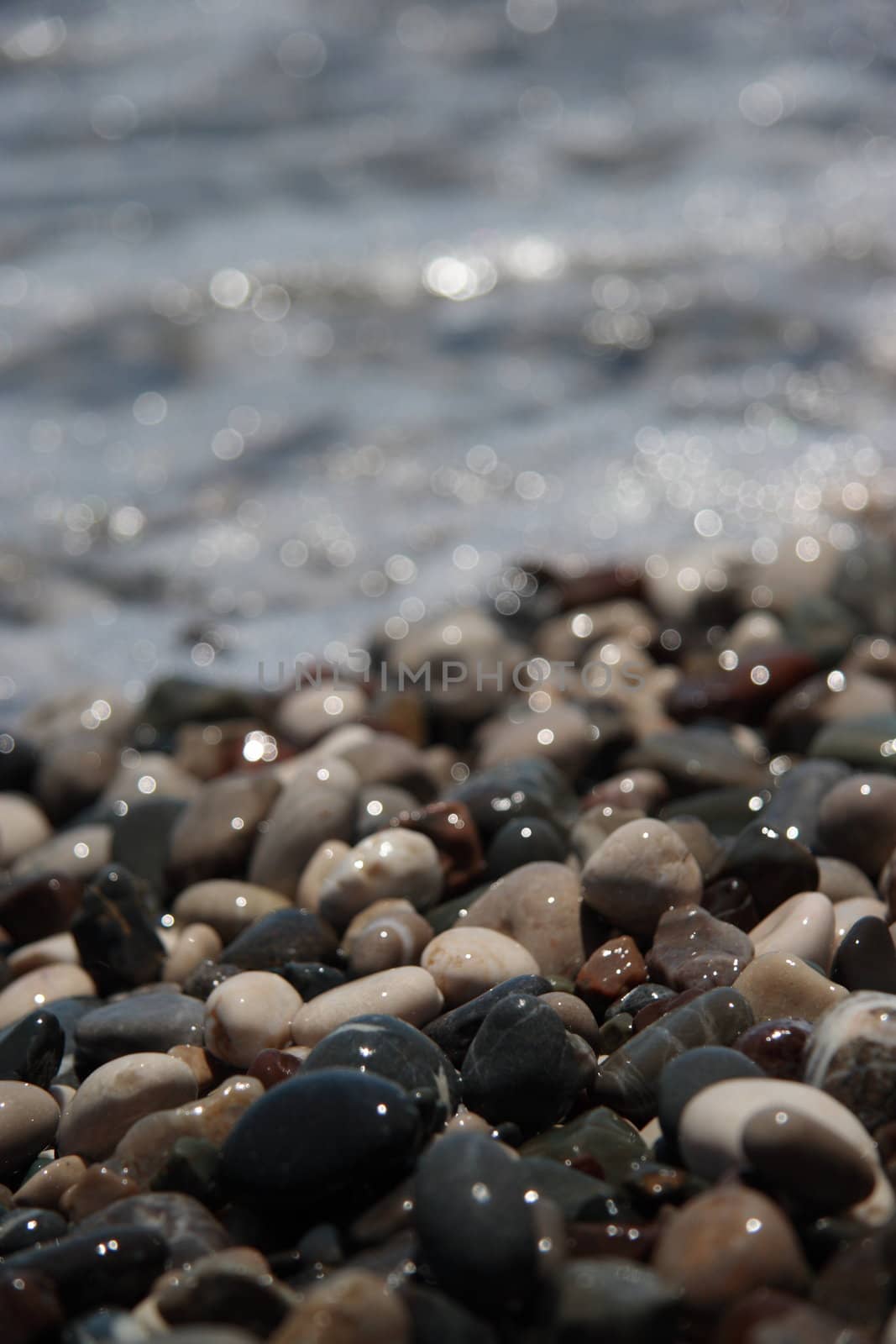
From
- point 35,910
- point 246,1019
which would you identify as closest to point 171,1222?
point 246,1019

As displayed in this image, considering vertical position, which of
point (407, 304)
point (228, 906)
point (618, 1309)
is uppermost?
point (618, 1309)

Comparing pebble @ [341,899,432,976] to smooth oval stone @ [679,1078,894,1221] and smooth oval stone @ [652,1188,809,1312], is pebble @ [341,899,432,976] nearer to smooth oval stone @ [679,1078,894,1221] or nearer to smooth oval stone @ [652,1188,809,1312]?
smooth oval stone @ [679,1078,894,1221]

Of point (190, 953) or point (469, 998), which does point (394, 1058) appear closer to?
point (469, 998)

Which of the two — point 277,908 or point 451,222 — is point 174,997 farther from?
point 451,222

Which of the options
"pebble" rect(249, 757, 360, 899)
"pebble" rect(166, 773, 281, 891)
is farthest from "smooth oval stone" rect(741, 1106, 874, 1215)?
"pebble" rect(166, 773, 281, 891)

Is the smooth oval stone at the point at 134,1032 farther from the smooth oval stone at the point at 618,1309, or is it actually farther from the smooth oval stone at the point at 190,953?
the smooth oval stone at the point at 618,1309
